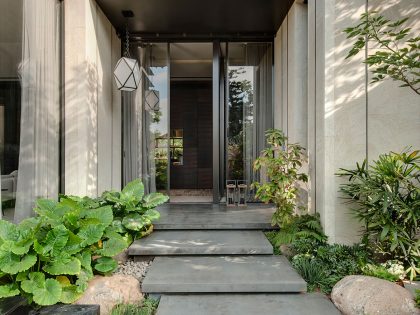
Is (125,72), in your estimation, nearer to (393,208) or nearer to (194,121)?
(393,208)

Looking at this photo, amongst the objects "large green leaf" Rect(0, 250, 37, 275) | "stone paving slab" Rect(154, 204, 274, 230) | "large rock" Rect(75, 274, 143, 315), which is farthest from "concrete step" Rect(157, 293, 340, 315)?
"stone paving slab" Rect(154, 204, 274, 230)

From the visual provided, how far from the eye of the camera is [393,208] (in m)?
3.13

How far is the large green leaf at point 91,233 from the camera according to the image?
299 centimetres

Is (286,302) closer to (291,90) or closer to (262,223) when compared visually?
(262,223)

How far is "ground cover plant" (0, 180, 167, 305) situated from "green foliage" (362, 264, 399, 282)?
2.38 metres

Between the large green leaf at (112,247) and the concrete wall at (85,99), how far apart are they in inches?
64.8

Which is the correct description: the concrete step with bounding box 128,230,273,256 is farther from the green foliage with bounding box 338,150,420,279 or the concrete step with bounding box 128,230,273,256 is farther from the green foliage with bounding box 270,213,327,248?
the green foliage with bounding box 338,150,420,279

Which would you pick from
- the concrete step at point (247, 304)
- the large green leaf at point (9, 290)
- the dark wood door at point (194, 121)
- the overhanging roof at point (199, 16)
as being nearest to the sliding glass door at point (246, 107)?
the overhanging roof at point (199, 16)

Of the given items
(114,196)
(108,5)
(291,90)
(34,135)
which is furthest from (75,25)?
(291,90)

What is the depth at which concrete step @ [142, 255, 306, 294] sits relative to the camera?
3.03 m

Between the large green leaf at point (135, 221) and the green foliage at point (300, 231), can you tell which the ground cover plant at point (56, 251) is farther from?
the green foliage at point (300, 231)

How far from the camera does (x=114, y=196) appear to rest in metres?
4.02

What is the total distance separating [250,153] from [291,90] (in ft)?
5.26

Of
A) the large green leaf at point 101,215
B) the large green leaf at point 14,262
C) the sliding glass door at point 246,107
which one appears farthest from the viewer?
the sliding glass door at point 246,107
